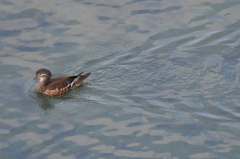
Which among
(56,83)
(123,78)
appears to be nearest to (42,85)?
(56,83)

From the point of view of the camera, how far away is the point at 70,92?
496 inches

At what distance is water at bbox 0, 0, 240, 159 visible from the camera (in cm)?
1008

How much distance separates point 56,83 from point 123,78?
1.66 m

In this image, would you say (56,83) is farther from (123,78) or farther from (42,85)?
(123,78)

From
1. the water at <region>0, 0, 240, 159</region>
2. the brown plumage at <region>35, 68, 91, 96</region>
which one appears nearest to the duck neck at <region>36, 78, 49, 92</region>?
the brown plumage at <region>35, 68, 91, 96</region>

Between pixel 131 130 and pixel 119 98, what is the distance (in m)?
1.33

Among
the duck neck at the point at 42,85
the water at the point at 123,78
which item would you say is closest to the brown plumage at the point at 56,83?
the duck neck at the point at 42,85

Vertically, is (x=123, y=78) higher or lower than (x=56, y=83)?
lower

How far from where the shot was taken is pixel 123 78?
40.9 ft

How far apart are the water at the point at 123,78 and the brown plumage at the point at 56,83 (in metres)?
0.22

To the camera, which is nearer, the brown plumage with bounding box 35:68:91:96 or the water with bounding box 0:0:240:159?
the water with bounding box 0:0:240:159

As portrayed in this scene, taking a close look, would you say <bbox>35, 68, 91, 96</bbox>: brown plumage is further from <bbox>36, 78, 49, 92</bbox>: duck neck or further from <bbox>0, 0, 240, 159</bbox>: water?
<bbox>0, 0, 240, 159</bbox>: water

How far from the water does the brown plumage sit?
0.22 metres

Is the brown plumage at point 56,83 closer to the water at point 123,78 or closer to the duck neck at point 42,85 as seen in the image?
the duck neck at point 42,85
